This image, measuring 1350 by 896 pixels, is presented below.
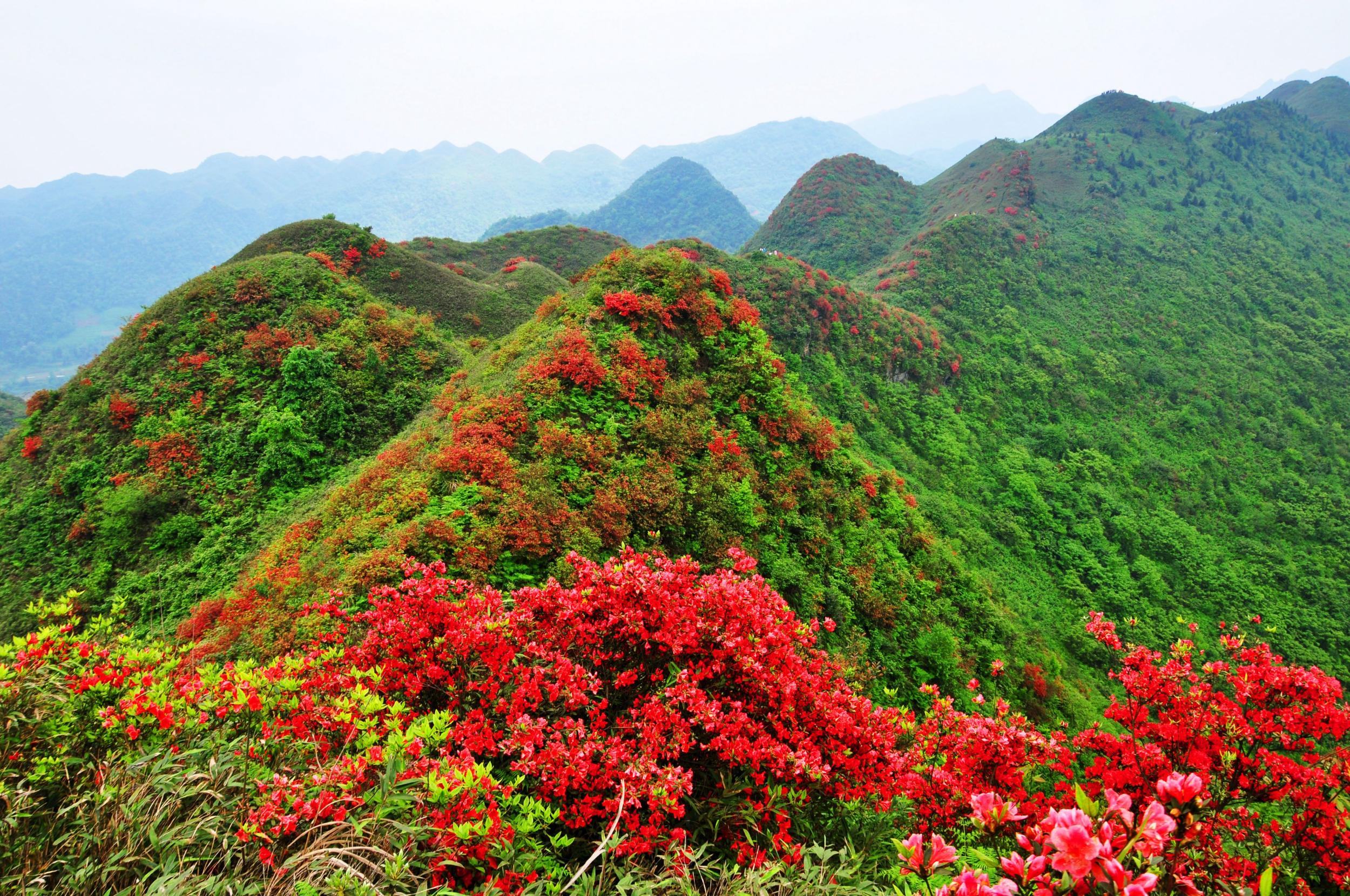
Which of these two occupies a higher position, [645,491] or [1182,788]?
[1182,788]

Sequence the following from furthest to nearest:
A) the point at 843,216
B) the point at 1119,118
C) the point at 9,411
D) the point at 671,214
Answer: the point at 671,214
the point at 1119,118
the point at 843,216
the point at 9,411

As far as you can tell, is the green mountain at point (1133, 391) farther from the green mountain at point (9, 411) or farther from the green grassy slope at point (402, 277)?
the green mountain at point (9, 411)

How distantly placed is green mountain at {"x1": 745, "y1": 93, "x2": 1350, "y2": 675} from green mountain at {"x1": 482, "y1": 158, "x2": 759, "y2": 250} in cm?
8402

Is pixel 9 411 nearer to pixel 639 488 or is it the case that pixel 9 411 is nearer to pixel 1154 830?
pixel 639 488

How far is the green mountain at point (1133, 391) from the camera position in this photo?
21.8m

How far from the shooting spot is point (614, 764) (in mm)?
3521

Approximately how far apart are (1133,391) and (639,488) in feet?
116

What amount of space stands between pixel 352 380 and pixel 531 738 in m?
15.8

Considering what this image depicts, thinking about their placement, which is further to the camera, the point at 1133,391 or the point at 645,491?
the point at 1133,391

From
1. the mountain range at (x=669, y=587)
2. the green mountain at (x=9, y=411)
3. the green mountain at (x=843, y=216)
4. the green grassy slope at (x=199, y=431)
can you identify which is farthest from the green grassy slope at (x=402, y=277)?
the green mountain at (x=9, y=411)

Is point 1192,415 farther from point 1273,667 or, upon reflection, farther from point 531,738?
point 531,738

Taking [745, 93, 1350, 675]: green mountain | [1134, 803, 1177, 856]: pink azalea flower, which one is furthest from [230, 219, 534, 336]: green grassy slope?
[1134, 803, 1177, 856]: pink azalea flower

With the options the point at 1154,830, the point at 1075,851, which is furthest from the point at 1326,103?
the point at 1075,851

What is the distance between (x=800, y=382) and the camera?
23.3 metres
